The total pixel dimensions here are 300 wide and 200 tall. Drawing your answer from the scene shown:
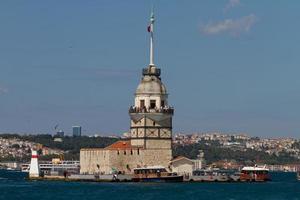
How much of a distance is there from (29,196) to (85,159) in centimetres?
3795

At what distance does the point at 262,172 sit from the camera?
→ 148 metres

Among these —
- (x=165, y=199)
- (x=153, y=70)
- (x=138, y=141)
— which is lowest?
(x=165, y=199)

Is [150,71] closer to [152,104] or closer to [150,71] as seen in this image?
[150,71]

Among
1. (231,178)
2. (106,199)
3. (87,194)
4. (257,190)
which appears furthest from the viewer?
(231,178)

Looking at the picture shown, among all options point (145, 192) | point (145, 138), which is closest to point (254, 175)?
point (145, 138)

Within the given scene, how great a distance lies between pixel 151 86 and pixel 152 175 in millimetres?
11676

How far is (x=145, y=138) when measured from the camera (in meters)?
138

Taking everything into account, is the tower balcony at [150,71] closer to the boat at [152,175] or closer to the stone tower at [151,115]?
the stone tower at [151,115]

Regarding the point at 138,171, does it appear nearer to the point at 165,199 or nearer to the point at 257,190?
the point at 257,190

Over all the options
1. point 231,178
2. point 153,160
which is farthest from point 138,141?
point 231,178

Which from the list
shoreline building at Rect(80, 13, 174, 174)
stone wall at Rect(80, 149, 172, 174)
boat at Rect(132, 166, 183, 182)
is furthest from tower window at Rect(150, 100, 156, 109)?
boat at Rect(132, 166, 183, 182)

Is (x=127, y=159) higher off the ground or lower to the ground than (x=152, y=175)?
higher

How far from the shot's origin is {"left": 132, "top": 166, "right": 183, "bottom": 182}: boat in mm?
134500

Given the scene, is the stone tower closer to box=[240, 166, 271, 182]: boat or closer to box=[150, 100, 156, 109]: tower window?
box=[150, 100, 156, 109]: tower window
